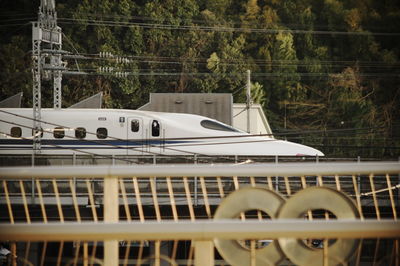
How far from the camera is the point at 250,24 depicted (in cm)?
7262

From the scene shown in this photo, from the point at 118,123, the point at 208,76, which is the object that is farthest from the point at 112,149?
the point at 208,76

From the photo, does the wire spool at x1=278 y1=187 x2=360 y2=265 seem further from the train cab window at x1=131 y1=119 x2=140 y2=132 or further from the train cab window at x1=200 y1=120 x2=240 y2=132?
the train cab window at x1=200 y1=120 x2=240 y2=132

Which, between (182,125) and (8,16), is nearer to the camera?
(182,125)

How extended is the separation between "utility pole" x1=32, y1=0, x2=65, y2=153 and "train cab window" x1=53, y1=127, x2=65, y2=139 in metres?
0.64

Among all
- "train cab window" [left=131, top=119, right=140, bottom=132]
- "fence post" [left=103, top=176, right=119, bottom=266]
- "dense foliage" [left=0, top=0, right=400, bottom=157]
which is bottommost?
"fence post" [left=103, top=176, right=119, bottom=266]

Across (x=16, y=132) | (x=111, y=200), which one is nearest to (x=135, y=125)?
(x=16, y=132)

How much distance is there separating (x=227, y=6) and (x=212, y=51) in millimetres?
6008

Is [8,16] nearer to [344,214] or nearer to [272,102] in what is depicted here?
[272,102]

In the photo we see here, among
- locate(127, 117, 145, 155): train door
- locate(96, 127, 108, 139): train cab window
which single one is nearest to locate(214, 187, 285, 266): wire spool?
locate(127, 117, 145, 155): train door

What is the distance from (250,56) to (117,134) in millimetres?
41060

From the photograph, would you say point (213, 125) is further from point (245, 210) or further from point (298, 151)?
point (245, 210)

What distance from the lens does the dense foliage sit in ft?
216

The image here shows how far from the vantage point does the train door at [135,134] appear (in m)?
31.7

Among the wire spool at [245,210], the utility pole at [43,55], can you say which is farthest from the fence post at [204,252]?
the utility pole at [43,55]
